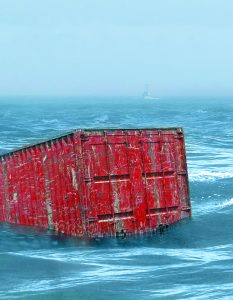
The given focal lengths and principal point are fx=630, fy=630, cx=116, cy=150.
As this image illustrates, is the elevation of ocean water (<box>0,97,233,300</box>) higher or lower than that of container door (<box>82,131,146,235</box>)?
lower

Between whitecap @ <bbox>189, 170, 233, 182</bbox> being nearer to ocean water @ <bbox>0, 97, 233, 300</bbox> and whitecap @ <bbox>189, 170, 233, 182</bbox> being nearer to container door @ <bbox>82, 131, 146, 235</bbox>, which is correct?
ocean water @ <bbox>0, 97, 233, 300</bbox>

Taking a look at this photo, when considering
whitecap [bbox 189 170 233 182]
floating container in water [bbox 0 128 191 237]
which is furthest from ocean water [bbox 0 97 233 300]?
whitecap [bbox 189 170 233 182]

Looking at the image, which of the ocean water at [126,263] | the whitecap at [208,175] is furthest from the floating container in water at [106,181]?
the whitecap at [208,175]

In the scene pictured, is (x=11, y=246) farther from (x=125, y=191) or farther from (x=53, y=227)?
(x=125, y=191)

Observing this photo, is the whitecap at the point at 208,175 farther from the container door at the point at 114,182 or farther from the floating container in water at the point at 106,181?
the container door at the point at 114,182

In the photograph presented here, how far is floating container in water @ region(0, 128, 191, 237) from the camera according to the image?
18.0m

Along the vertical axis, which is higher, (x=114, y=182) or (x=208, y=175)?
(x=208, y=175)

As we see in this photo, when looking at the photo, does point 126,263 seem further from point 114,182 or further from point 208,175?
point 208,175

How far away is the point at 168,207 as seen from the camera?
19406 mm

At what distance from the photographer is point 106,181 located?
18.3 metres

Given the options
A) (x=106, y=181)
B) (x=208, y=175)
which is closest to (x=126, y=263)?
(x=106, y=181)

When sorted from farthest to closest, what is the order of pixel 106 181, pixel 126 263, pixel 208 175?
1. pixel 208 175
2. pixel 106 181
3. pixel 126 263

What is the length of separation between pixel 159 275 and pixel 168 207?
4.15m

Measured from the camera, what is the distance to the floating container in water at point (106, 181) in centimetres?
1798
